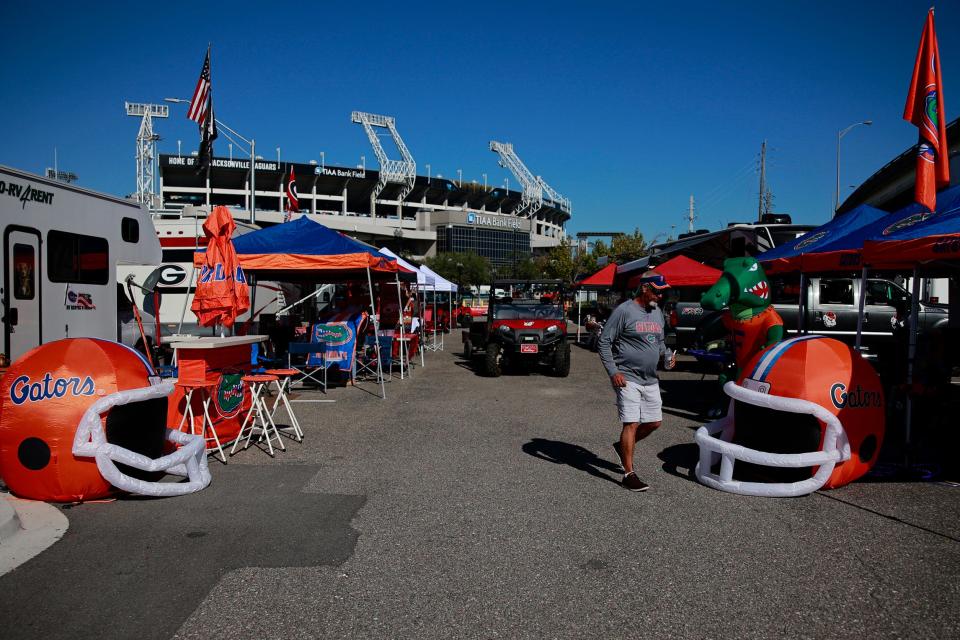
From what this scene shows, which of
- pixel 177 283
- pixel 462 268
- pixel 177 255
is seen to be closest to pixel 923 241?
pixel 177 283

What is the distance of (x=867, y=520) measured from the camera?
4.86 meters

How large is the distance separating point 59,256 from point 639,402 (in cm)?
790

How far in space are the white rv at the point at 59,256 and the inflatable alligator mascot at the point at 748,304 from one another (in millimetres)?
8172

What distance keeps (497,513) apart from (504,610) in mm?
1554

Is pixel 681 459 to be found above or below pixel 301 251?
below

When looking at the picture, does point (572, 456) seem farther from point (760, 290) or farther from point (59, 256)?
point (59, 256)

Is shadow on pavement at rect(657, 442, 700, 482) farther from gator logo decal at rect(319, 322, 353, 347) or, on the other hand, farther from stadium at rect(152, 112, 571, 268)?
stadium at rect(152, 112, 571, 268)

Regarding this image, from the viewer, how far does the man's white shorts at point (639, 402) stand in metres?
5.64

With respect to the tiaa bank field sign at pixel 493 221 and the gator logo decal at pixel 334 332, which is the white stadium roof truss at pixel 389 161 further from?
the gator logo decal at pixel 334 332

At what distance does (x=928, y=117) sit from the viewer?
21.1 ft

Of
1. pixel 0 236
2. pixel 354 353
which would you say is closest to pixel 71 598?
pixel 0 236

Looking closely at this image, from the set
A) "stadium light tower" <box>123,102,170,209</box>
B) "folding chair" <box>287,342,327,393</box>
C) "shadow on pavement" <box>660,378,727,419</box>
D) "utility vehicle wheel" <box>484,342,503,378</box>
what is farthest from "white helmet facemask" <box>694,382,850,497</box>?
"stadium light tower" <box>123,102,170,209</box>

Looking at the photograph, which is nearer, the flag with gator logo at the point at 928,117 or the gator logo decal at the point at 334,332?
the flag with gator logo at the point at 928,117

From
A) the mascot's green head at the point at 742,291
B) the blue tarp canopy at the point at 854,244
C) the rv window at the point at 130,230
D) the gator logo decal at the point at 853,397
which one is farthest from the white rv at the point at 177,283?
the gator logo decal at the point at 853,397
